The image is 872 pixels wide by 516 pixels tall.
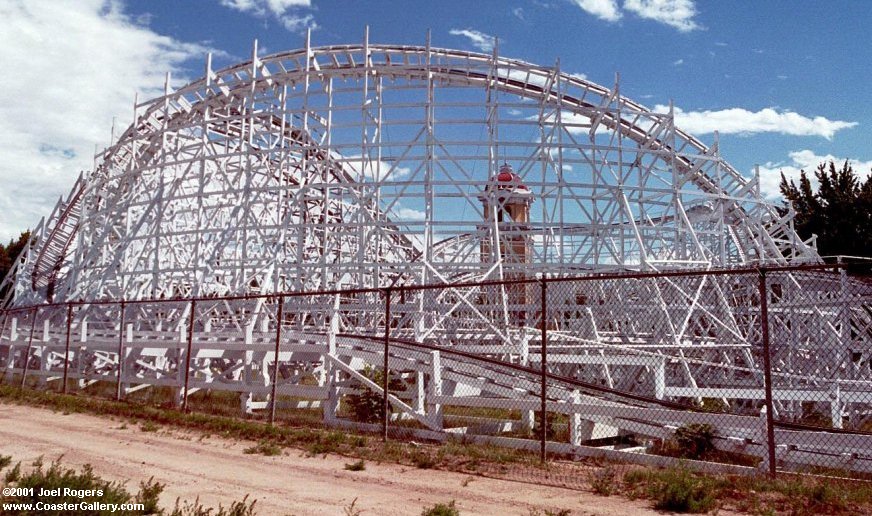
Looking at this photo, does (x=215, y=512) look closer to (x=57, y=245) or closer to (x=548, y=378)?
(x=548, y=378)

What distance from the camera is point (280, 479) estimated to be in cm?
727

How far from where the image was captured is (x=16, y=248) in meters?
54.2

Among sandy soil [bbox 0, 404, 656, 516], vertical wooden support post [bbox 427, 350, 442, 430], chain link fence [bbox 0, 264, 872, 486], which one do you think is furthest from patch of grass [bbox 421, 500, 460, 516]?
vertical wooden support post [bbox 427, 350, 442, 430]

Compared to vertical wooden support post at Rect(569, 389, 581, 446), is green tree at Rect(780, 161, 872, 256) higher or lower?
higher

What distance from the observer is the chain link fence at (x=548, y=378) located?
7988 millimetres

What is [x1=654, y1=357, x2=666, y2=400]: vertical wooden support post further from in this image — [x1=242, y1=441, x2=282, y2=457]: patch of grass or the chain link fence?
[x1=242, y1=441, x2=282, y2=457]: patch of grass

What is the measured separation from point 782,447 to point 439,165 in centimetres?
1184

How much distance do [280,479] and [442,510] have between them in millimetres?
2357

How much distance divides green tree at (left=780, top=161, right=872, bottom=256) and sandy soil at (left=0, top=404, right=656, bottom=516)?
84.4 ft

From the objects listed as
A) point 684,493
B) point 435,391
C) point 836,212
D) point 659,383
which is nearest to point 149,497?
point 684,493

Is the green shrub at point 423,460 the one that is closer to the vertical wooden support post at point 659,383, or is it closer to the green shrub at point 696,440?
the green shrub at point 696,440

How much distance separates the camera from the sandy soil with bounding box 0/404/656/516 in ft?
20.4

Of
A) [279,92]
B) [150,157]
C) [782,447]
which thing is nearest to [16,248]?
[150,157]

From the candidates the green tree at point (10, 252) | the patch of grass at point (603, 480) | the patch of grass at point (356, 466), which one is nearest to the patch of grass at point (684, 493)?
the patch of grass at point (603, 480)
